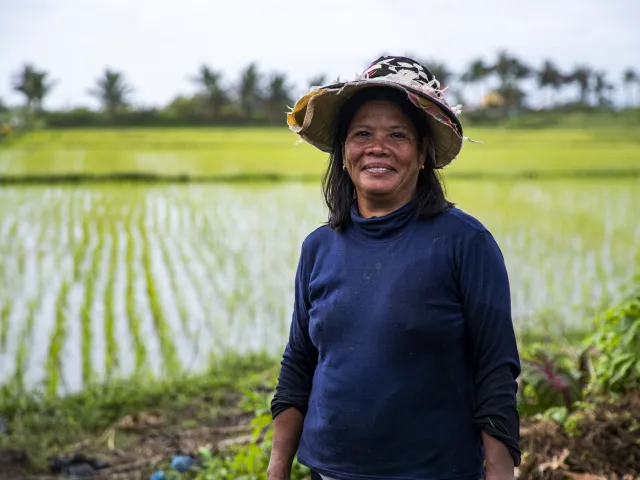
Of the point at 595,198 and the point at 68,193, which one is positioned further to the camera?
the point at 595,198

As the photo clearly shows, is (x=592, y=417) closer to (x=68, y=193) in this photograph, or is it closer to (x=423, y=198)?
(x=423, y=198)

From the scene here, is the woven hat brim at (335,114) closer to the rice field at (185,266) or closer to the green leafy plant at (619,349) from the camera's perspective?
the green leafy plant at (619,349)

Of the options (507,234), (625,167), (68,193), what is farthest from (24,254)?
(625,167)

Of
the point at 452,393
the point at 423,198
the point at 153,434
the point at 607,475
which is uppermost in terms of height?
the point at 423,198

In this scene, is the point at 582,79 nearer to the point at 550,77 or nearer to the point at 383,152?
the point at 550,77

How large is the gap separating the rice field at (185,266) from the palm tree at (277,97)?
504 centimetres

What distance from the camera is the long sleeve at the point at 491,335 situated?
1.39m

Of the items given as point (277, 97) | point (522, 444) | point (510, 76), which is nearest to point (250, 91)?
point (277, 97)

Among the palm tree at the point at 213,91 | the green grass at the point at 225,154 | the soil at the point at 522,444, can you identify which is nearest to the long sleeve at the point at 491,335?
the soil at the point at 522,444

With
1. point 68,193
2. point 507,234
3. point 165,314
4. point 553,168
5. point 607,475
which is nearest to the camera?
point 607,475

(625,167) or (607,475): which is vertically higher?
(625,167)

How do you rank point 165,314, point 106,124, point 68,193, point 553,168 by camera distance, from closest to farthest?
point 165,314 → point 68,193 → point 553,168 → point 106,124

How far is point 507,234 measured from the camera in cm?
711

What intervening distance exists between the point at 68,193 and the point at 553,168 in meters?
6.98
